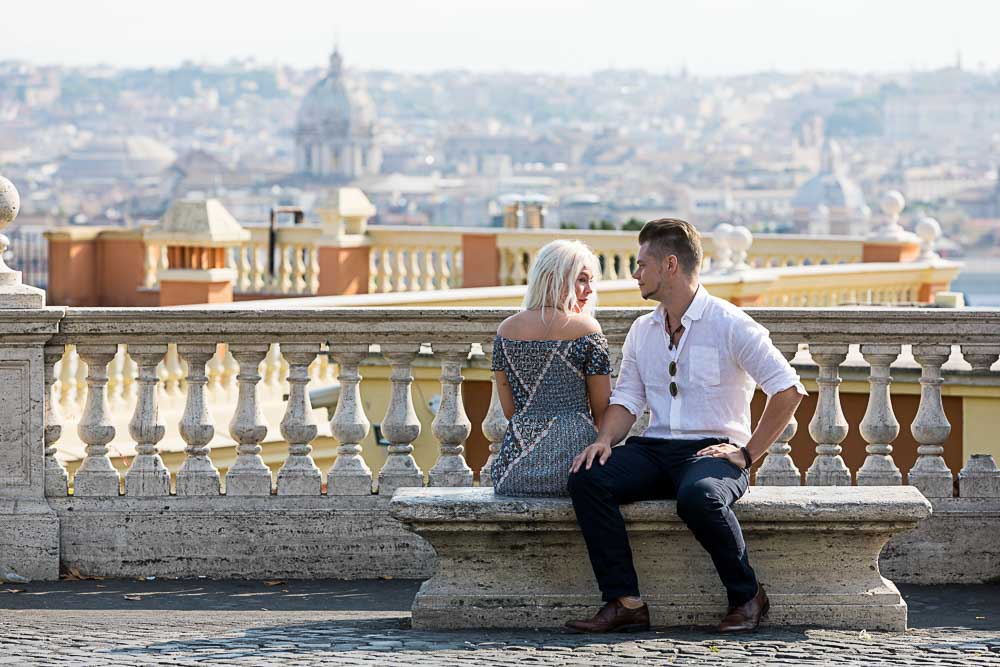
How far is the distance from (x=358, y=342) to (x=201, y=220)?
1381 cm

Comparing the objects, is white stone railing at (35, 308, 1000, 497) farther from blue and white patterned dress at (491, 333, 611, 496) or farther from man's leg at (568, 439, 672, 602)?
man's leg at (568, 439, 672, 602)

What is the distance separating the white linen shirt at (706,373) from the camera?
616cm

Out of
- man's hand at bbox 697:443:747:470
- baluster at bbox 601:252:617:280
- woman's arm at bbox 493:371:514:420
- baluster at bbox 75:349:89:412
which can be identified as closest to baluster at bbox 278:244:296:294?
baluster at bbox 601:252:617:280

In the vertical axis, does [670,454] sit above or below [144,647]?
above

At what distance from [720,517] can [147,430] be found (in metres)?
2.55

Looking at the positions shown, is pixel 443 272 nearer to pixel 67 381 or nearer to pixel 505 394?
pixel 67 381

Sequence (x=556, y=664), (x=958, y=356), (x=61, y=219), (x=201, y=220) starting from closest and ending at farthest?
1. (x=556, y=664)
2. (x=958, y=356)
3. (x=201, y=220)
4. (x=61, y=219)

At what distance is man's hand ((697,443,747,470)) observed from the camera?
611 cm

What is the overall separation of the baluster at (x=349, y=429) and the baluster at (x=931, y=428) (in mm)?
2089

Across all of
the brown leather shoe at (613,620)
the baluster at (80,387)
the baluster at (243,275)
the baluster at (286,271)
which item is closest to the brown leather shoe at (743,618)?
the brown leather shoe at (613,620)

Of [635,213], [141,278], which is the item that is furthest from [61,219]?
[635,213]

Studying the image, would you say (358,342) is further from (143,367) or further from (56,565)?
(56,565)

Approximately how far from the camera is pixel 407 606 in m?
6.99

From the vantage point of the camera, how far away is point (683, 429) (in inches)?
246
